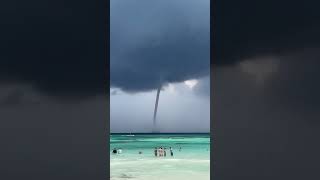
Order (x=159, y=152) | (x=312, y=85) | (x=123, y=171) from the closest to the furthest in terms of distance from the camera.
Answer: (x=312, y=85), (x=123, y=171), (x=159, y=152)

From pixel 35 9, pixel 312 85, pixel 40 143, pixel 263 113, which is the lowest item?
pixel 40 143

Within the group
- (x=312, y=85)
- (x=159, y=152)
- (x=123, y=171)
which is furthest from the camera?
Result: (x=159, y=152)

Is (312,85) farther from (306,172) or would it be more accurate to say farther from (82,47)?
(82,47)

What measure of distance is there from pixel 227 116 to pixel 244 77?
323 millimetres

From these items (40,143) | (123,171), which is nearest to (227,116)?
(40,143)

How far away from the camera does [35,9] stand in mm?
3352

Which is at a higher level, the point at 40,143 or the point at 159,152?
the point at 40,143

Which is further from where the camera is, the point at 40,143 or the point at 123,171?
the point at 123,171

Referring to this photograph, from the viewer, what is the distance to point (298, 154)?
10.7ft

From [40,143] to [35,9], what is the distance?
103 centimetres

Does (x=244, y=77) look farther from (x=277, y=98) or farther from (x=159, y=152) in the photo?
(x=159, y=152)

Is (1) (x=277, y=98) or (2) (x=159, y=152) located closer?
(1) (x=277, y=98)

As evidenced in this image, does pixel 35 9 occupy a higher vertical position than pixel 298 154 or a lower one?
higher

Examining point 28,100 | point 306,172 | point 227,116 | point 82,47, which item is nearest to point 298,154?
point 306,172
